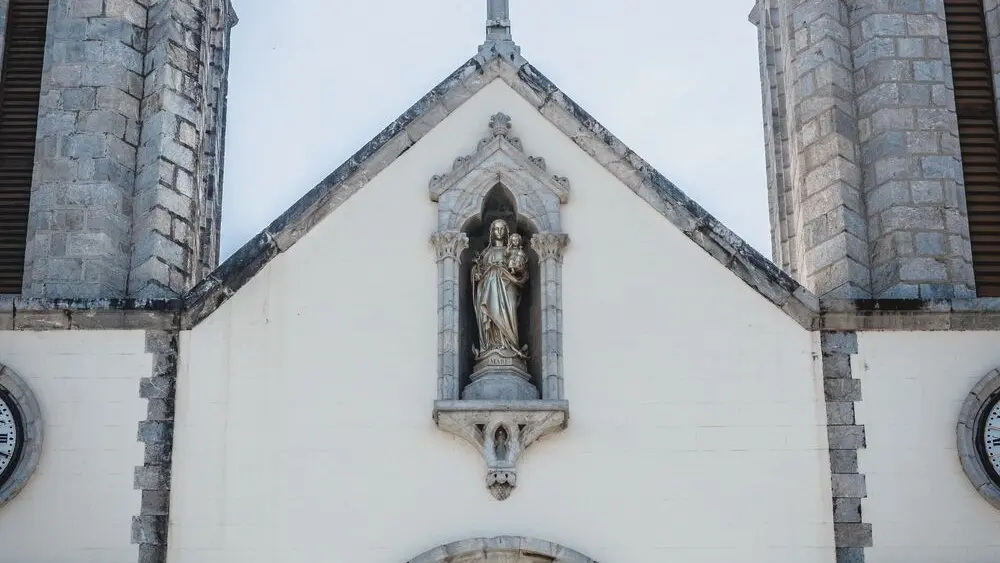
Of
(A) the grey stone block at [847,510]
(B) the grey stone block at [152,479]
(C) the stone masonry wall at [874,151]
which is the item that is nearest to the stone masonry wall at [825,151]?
(C) the stone masonry wall at [874,151]

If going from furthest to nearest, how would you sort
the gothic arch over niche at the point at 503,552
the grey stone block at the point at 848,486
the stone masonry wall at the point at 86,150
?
the stone masonry wall at the point at 86,150, the grey stone block at the point at 848,486, the gothic arch over niche at the point at 503,552

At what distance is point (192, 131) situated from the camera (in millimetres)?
19375

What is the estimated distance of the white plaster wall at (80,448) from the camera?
17.0 meters

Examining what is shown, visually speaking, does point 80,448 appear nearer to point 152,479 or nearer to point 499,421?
point 152,479

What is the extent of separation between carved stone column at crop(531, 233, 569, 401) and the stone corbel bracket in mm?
186

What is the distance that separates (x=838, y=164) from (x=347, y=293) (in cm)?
437

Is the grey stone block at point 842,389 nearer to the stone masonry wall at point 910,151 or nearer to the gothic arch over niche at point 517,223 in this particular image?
the stone masonry wall at point 910,151

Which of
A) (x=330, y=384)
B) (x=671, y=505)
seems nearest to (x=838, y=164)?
(x=671, y=505)

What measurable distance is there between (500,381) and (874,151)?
399 centimetres

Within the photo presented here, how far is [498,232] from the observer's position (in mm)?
17938

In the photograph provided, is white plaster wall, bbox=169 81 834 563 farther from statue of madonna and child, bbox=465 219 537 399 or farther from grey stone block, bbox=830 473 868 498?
statue of madonna and child, bbox=465 219 537 399

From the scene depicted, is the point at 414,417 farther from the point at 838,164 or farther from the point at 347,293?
the point at 838,164

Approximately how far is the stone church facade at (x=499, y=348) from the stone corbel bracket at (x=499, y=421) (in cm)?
2

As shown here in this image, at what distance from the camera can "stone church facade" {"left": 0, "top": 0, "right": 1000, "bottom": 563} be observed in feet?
56.1
